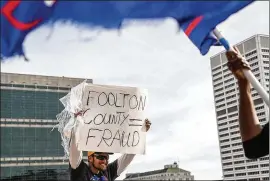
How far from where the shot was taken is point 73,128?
14.3 ft

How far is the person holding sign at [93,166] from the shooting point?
4273 mm

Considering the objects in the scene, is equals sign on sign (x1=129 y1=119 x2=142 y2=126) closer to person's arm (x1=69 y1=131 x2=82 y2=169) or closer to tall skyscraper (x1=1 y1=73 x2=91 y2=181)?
person's arm (x1=69 y1=131 x2=82 y2=169)

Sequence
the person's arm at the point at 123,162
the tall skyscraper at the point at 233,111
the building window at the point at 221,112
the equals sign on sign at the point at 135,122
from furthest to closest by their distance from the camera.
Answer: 1. the building window at the point at 221,112
2. the tall skyscraper at the point at 233,111
3. the person's arm at the point at 123,162
4. the equals sign on sign at the point at 135,122

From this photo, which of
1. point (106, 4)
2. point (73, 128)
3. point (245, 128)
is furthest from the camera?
point (73, 128)

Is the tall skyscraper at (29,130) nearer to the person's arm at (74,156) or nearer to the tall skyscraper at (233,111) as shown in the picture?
the person's arm at (74,156)

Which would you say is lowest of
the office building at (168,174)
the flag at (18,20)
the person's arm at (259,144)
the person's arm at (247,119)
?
the person's arm at (259,144)

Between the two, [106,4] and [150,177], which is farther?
[150,177]

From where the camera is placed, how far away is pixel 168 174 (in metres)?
148

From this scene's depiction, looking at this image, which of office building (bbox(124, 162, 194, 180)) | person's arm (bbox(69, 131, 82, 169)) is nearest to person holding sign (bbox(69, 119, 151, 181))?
person's arm (bbox(69, 131, 82, 169))

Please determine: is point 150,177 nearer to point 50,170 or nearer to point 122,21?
point 50,170

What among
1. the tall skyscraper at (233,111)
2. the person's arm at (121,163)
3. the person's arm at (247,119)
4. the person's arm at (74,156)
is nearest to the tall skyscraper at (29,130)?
the person's arm at (121,163)

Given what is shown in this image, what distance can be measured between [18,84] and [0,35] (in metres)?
63.8

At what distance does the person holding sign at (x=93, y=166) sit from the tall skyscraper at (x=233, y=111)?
13887 centimetres

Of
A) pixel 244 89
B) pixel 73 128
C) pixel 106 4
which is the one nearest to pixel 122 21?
pixel 106 4
